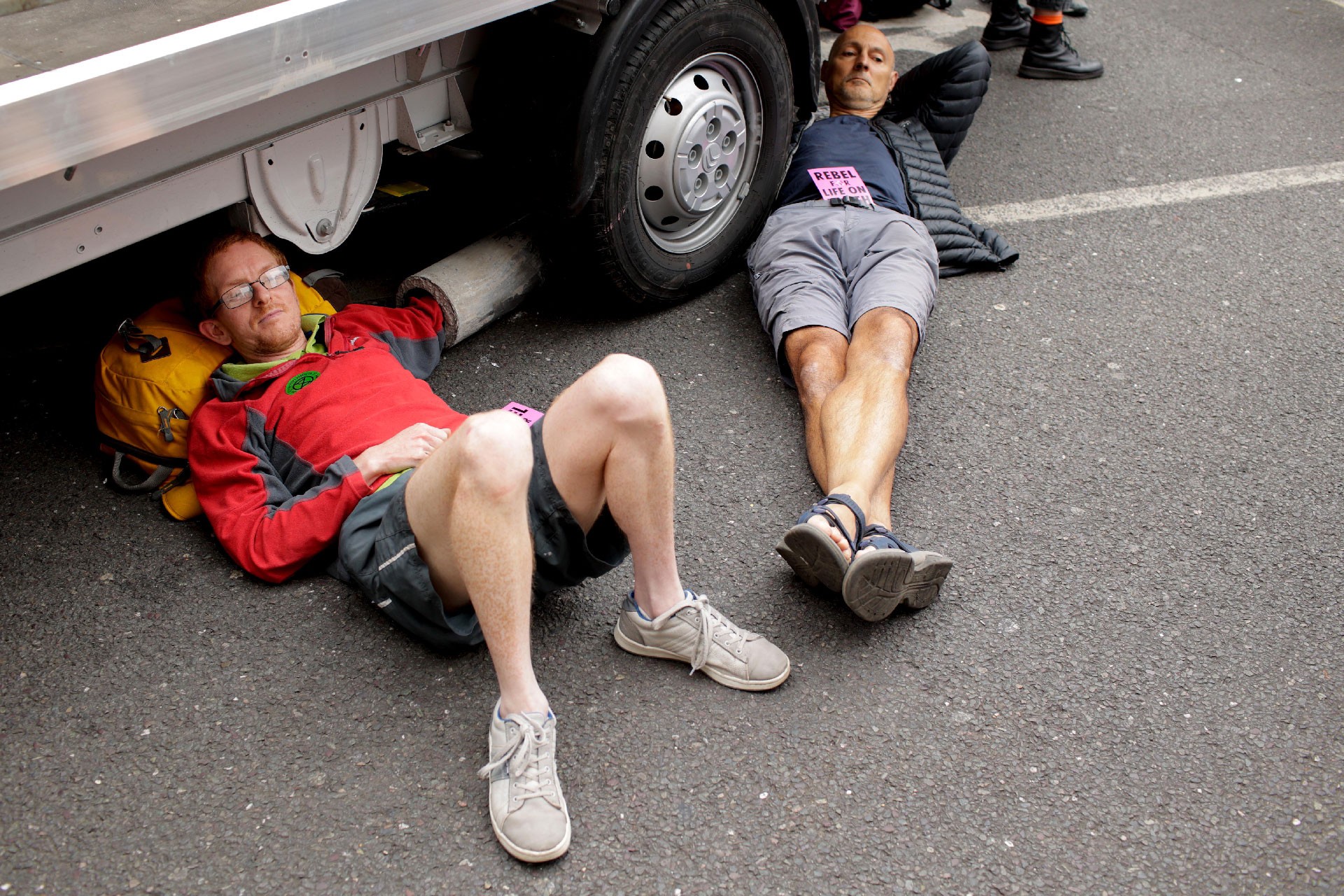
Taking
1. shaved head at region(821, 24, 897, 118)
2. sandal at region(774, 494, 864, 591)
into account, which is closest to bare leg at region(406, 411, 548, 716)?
sandal at region(774, 494, 864, 591)

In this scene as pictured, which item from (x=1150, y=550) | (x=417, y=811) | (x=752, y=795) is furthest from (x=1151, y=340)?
(x=417, y=811)

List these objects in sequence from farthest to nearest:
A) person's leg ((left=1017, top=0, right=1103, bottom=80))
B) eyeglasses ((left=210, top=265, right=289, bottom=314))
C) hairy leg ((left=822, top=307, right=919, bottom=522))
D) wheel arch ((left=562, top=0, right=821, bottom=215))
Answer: person's leg ((left=1017, top=0, right=1103, bottom=80)) → wheel arch ((left=562, top=0, right=821, bottom=215)) → hairy leg ((left=822, top=307, right=919, bottom=522)) → eyeglasses ((left=210, top=265, right=289, bottom=314))

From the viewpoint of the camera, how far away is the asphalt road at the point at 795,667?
2.01 m

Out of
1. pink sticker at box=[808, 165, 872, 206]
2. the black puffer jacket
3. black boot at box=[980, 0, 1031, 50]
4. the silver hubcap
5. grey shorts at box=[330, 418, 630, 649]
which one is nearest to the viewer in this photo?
grey shorts at box=[330, 418, 630, 649]

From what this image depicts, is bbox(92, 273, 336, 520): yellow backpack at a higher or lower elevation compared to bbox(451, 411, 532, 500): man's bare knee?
lower

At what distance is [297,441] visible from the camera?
2.60m

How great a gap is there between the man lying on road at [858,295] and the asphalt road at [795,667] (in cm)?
15

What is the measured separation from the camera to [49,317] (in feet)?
11.4

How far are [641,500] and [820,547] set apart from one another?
461mm

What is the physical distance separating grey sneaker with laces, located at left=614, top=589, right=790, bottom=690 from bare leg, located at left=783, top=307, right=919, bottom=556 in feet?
1.07

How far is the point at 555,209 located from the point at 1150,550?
1886 mm

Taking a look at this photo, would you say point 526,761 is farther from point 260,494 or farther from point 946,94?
point 946,94

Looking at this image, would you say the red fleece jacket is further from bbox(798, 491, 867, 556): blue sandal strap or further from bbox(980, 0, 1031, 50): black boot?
bbox(980, 0, 1031, 50): black boot

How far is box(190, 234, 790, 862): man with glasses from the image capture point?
2.01 meters
